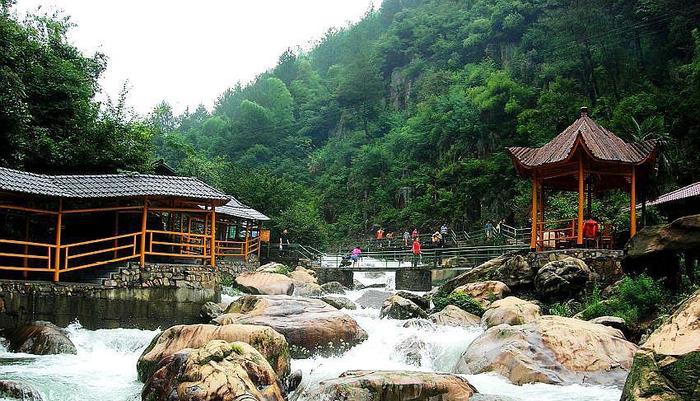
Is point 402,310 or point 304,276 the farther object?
point 304,276

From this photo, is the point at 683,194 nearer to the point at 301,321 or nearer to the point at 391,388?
the point at 301,321

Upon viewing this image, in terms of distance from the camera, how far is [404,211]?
151 feet

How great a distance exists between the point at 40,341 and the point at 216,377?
708cm

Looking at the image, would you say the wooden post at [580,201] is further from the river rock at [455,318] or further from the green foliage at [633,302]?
the river rock at [455,318]

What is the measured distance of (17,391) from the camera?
27.7 feet

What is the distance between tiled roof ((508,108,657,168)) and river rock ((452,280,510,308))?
3.89m

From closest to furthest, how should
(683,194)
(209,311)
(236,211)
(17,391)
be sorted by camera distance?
(17,391) → (209,311) → (683,194) → (236,211)

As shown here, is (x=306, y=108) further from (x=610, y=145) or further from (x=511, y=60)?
(x=610, y=145)

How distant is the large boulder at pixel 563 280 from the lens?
15.9 metres

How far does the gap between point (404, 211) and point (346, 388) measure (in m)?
38.5

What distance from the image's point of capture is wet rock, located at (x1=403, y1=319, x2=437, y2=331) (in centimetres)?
1435

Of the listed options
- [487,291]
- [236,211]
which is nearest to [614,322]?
[487,291]

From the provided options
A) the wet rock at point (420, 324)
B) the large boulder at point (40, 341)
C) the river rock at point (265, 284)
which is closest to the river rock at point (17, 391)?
the large boulder at point (40, 341)

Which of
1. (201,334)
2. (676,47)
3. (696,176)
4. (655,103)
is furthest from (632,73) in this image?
(201,334)
